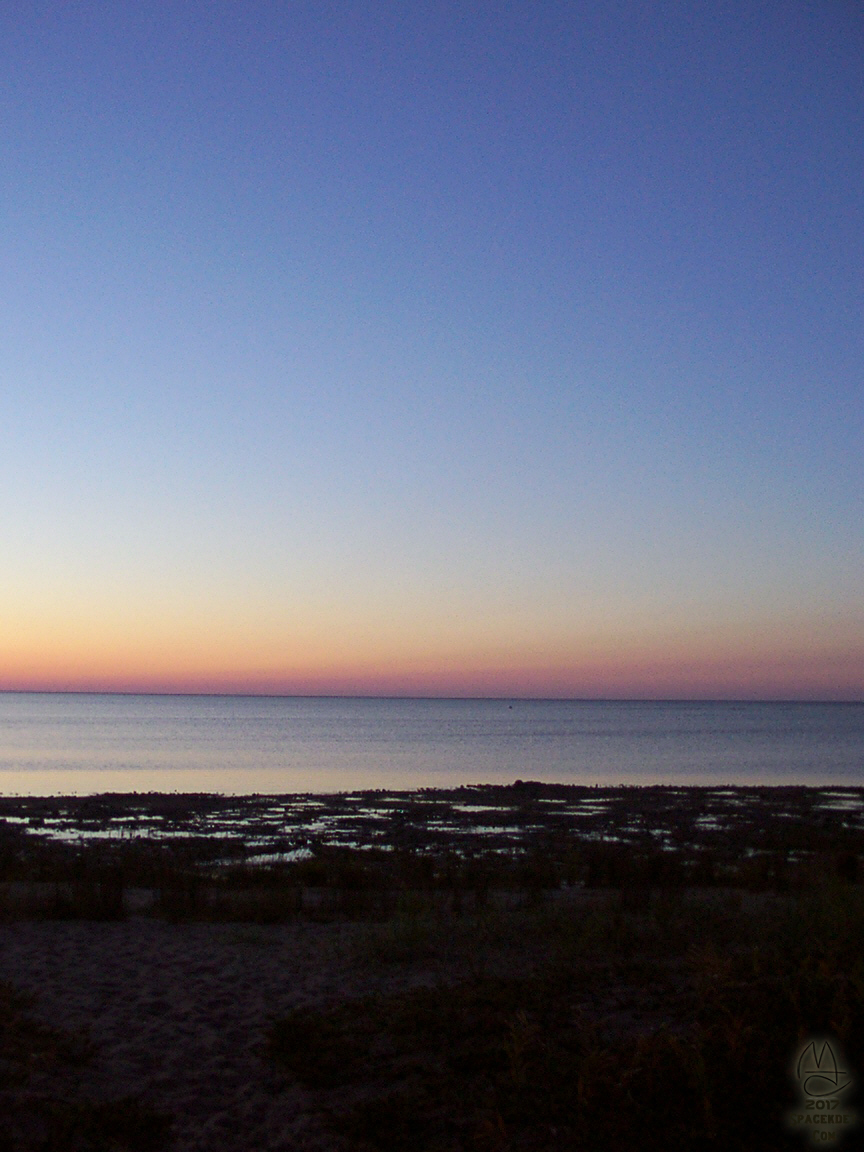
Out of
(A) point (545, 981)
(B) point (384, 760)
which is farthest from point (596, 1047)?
(B) point (384, 760)

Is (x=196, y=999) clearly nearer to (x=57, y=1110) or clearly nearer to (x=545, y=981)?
(x=57, y=1110)

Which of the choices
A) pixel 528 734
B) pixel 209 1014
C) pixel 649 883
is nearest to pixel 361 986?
pixel 209 1014

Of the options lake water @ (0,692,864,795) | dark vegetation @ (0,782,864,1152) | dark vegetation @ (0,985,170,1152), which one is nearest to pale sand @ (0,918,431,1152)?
dark vegetation @ (0,985,170,1152)

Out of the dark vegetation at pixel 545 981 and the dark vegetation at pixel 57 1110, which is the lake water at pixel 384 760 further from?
the dark vegetation at pixel 57 1110

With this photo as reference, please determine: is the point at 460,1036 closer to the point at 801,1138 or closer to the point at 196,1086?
the point at 196,1086

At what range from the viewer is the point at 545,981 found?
316 inches

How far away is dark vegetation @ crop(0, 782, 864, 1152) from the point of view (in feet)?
18.0

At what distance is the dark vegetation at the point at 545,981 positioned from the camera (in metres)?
5.48

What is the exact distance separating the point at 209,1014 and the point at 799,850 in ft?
63.4

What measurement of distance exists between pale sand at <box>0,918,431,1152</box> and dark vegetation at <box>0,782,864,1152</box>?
0.31 m

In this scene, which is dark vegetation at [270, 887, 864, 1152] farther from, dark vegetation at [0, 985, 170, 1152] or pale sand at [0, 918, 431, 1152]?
dark vegetation at [0, 985, 170, 1152]

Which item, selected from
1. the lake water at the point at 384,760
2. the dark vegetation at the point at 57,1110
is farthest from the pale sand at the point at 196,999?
the lake water at the point at 384,760

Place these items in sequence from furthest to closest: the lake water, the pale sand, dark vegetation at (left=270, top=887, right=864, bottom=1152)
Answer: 1. the lake water
2. the pale sand
3. dark vegetation at (left=270, top=887, right=864, bottom=1152)

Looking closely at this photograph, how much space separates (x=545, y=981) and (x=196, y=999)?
3615mm
